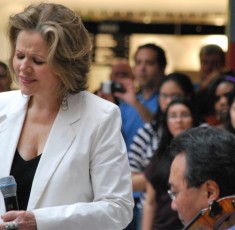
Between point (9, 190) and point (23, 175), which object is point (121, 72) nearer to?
point (23, 175)

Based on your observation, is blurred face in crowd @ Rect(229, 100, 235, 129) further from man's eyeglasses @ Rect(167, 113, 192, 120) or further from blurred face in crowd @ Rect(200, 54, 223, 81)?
blurred face in crowd @ Rect(200, 54, 223, 81)

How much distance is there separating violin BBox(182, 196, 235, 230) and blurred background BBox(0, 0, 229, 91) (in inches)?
320

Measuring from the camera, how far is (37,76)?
11.7ft

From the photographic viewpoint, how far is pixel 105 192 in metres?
3.61

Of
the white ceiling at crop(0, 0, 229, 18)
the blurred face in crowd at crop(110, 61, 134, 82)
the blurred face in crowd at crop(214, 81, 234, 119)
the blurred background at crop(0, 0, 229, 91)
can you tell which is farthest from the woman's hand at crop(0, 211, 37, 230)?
the white ceiling at crop(0, 0, 229, 18)

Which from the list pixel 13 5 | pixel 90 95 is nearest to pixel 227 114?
pixel 90 95

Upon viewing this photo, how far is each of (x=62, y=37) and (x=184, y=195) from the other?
0.80 metres

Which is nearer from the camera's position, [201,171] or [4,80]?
[201,171]

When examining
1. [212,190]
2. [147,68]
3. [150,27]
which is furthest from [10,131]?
[150,27]

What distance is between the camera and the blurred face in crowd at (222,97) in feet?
21.8

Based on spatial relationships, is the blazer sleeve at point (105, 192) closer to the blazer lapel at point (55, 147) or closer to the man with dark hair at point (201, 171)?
the blazer lapel at point (55, 147)

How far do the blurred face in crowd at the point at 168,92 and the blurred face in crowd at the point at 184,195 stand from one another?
11.6 feet

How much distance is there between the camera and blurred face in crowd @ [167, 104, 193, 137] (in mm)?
6316

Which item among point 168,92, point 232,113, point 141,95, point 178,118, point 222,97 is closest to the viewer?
point 232,113
